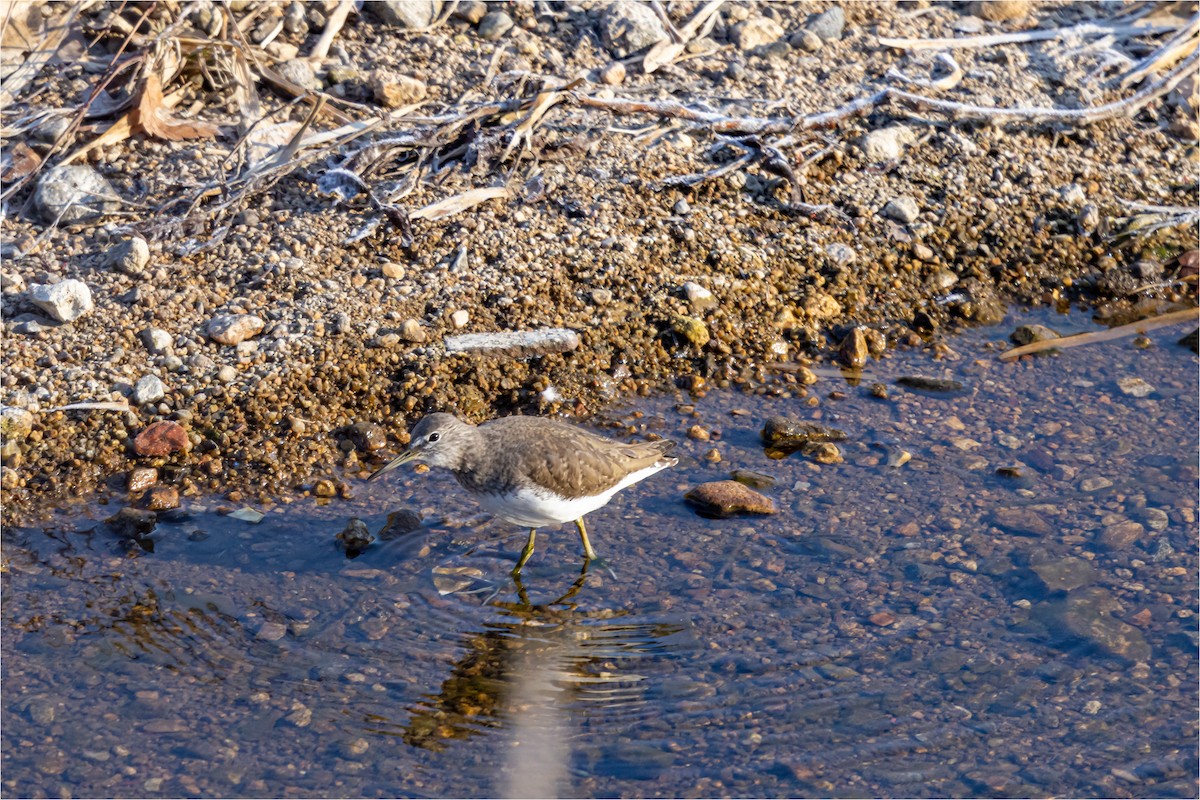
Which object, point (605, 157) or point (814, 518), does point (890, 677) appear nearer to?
point (814, 518)

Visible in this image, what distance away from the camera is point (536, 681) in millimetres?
5754

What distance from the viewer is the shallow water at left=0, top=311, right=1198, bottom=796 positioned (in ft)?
17.1

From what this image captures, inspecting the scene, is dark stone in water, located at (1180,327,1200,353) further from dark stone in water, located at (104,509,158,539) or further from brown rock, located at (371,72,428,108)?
dark stone in water, located at (104,509,158,539)

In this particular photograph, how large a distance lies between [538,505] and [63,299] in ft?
10.8

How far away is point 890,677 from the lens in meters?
5.67

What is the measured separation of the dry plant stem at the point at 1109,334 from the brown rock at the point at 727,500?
233cm

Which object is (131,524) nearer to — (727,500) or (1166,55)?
(727,500)

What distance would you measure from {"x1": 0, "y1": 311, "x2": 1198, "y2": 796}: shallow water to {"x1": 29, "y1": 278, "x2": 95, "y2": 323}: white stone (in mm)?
1410

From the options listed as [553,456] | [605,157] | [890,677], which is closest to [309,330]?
[553,456]

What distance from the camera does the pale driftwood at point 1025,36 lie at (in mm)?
10039

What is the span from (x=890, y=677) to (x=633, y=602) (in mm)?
1288

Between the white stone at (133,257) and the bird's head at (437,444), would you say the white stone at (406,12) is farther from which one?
the bird's head at (437,444)

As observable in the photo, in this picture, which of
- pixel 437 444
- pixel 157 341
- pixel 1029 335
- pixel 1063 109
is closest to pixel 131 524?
pixel 157 341

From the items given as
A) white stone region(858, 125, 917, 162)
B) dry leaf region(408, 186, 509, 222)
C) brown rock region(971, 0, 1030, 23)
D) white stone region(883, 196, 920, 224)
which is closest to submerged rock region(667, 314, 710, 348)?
dry leaf region(408, 186, 509, 222)
